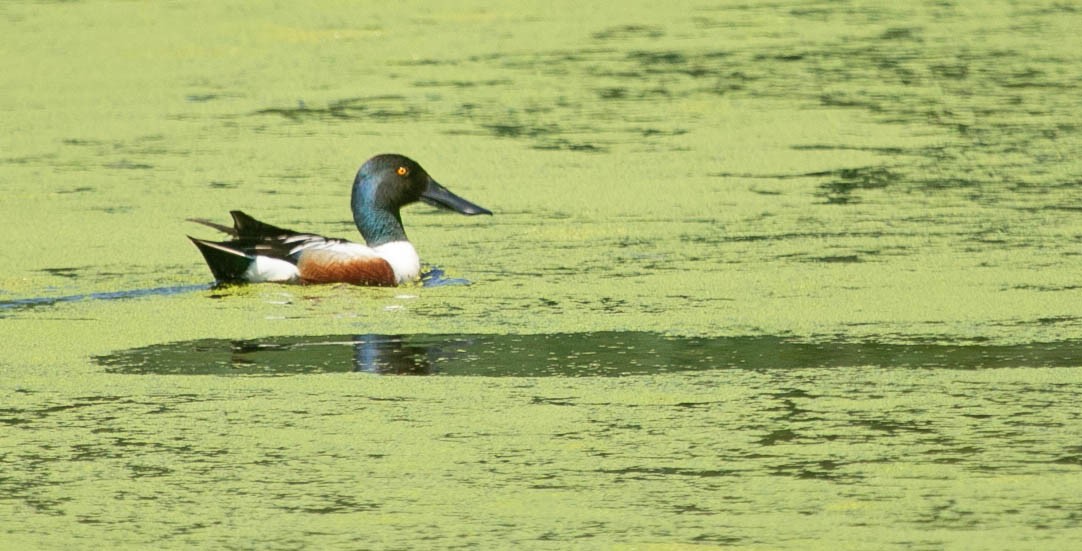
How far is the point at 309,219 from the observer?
7730mm

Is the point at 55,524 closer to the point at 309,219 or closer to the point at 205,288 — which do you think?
the point at 205,288

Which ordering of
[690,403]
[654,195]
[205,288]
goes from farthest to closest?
[654,195]
[205,288]
[690,403]

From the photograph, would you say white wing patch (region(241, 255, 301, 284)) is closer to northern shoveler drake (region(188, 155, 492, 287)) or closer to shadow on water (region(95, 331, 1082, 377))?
northern shoveler drake (region(188, 155, 492, 287))

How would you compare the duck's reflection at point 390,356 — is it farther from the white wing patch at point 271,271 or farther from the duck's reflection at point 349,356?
A: the white wing patch at point 271,271

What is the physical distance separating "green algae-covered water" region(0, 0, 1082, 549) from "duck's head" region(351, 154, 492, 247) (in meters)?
0.17

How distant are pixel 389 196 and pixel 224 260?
A: 70 cm

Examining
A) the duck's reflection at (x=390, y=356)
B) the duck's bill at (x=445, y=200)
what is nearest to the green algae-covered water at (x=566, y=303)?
the duck's reflection at (x=390, y=356)

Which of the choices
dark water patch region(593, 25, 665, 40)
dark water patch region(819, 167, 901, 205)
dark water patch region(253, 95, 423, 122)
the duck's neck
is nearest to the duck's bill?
the duck's neck

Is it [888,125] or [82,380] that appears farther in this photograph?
[888,125]

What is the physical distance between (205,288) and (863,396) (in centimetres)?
247

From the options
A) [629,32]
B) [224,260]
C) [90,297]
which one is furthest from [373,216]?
→ [629,32]

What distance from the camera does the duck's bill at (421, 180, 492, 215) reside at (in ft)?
24.2

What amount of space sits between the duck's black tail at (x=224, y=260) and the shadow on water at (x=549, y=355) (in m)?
0.86

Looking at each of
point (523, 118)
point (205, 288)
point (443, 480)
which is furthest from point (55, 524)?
point (523, 118)
